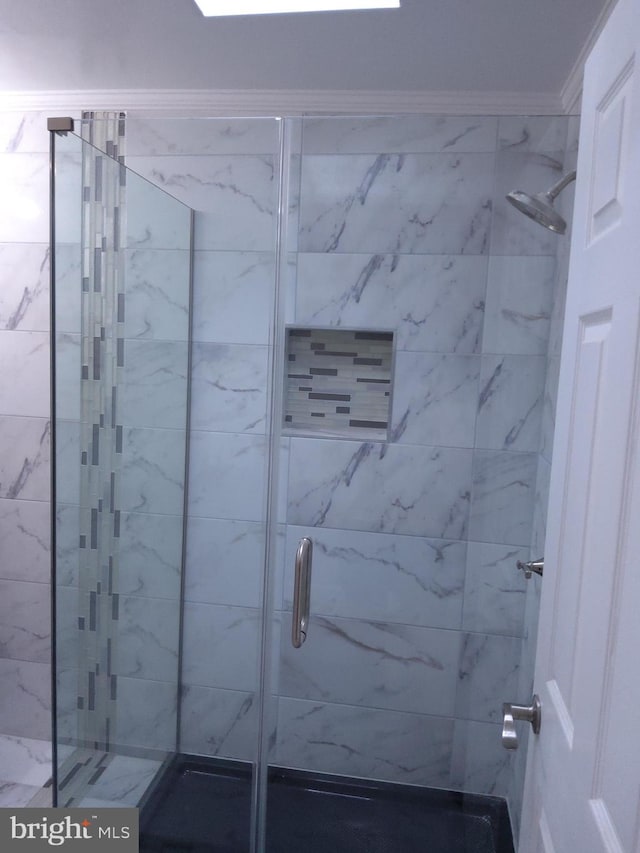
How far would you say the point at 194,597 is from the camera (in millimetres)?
1707

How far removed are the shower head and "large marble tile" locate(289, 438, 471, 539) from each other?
0.57 meters

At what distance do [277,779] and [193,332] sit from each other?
1.21 m

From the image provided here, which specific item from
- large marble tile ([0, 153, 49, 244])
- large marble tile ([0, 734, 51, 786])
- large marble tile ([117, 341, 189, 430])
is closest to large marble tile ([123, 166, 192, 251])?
large marble tile ([117, 341, 189, 430])

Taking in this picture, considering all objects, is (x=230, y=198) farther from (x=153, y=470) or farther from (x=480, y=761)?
(x=480, y=761)

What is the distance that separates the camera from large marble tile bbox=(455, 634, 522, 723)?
1733mm

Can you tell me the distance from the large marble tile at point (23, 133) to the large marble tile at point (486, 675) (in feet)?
7.38

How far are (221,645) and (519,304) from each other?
A: 114 cm

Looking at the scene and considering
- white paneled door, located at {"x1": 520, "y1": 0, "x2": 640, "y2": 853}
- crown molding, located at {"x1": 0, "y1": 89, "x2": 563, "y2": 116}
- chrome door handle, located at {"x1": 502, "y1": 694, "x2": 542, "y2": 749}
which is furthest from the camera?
crown molding, located at {"x1": 0, "y1": 89, "x2": 563, "y2": 116}

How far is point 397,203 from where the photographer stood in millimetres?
1611

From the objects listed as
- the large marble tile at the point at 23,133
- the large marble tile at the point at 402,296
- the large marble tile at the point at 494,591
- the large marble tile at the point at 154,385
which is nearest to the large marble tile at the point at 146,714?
the large marble tile at the point at 154,385

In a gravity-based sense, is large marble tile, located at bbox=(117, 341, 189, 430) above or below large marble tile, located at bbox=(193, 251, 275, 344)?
below

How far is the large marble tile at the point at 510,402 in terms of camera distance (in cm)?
163

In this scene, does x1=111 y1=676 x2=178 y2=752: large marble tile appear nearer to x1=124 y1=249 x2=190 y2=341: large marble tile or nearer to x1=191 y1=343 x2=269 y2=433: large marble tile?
x1=191 y1=343 x2=269 y2=433: large marble tile

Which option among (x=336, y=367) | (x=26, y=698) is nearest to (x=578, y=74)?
(x=336, y=367)
